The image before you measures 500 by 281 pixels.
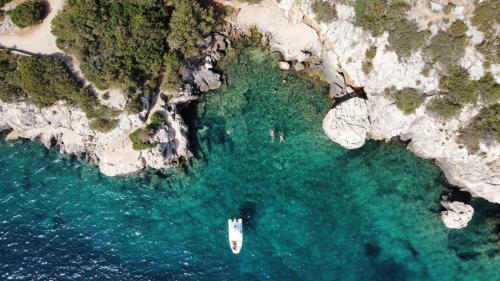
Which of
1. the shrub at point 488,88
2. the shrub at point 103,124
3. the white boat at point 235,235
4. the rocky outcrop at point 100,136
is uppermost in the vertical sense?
the shrub at point 488,88

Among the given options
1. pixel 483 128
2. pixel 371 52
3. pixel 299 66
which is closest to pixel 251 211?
pixel 299 66

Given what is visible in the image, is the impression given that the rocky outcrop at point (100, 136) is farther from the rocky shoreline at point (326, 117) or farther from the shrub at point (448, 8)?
the shrub at point (448, 8)

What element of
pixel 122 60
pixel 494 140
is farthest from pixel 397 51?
pixel 122 60

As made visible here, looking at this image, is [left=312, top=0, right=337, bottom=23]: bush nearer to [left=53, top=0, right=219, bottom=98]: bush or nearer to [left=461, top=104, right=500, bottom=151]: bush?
[left=53, top=0, right=219, bottom=98]: bush

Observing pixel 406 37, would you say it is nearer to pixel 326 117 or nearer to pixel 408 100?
pixel 408 100

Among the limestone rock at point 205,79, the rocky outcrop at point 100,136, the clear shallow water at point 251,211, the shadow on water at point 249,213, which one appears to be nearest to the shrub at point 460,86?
the clear shallow water at point 251,211

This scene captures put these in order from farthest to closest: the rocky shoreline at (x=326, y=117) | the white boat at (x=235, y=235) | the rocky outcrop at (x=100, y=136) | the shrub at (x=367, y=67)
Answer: the shrub at (x=367, y=67)
the rocky outcrop at (x=100, y=136)
the rocky shoreline at (x=326, y=117)
the white boat at (x=235, y=235)
